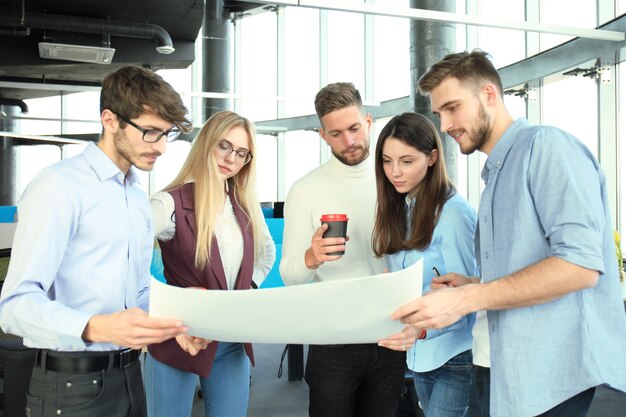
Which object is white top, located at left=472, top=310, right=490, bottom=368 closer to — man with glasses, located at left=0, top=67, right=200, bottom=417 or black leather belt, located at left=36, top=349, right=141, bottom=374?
man with glasses, located at left=0, top=67, right=200, bottom=417

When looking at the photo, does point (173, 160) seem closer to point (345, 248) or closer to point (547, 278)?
point (345, 248)

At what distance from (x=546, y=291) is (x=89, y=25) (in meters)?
7.37

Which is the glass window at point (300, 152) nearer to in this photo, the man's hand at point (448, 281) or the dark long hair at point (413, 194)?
the dark long hair at point (413, 194)

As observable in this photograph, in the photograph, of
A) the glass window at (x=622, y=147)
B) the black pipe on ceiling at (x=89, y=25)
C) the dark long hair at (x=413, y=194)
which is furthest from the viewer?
the black pipe on ceiling at (x=89, y=25)

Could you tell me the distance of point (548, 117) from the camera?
742 cm

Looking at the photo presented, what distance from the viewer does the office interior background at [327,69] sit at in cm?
631

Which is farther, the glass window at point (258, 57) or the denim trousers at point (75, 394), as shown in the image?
the glass window at point (258, 57)

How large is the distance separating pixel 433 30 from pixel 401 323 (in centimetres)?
562

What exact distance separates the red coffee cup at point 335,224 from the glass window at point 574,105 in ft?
18.2

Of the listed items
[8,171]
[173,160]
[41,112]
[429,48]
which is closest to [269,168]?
[173,160]

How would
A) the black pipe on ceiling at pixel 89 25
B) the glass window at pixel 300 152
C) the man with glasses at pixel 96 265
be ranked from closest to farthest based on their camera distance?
the man with glasses at pixel 96 265
the black pipe on ceiling at pixel 89 25
the glass window at pixel 300 152

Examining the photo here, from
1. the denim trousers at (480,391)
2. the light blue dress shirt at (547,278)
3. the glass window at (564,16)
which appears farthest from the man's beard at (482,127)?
the glass window at (564,16)

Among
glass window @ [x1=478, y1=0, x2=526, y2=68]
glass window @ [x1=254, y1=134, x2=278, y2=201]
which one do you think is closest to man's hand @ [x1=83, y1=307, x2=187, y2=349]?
glass window @ [x1=478, y1=0, x2=526, y2=68]

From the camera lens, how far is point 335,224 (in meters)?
1.51
